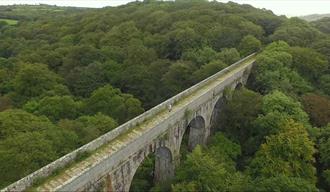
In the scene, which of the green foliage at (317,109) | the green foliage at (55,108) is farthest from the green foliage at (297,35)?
the green foliage at (55,108)

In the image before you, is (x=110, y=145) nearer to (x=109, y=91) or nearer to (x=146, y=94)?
(x=109, y=91)

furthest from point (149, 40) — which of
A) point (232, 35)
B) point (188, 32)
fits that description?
point (232, 35)

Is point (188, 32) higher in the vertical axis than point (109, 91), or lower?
higher

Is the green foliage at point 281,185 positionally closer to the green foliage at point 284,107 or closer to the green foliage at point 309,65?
the green foliage at point 284,107

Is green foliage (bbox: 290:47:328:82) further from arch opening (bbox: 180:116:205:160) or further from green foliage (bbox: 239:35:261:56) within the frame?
arch opening (bbox: 180:116:205:160)

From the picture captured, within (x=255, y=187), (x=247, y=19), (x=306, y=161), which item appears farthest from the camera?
(x=247, y=19)
